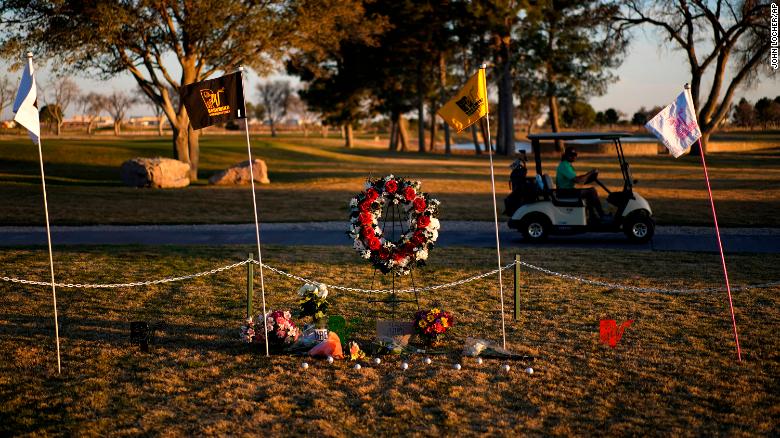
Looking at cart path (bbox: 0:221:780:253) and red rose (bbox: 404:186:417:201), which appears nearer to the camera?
red rose (bbox: 404:186:417:201)

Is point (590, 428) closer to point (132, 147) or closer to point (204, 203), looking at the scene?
point (204, 203)

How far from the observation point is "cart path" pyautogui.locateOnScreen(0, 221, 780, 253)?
15.6 metres

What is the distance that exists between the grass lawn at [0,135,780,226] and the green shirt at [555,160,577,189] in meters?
4.49

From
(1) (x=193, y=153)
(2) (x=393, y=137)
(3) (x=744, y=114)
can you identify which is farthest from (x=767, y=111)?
(1) (x=193, y=153)

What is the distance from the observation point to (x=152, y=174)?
28922 millimetres

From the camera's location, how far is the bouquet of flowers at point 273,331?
855cm

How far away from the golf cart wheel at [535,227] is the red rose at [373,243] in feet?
22.6

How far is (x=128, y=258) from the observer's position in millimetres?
14148

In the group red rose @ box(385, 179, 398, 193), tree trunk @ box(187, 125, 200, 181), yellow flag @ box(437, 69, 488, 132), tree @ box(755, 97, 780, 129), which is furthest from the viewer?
tree @ box(755, 97, 780, 129)

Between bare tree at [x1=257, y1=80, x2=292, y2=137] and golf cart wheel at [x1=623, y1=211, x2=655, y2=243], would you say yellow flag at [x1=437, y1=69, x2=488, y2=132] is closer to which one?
golf cart wheel at [x1=623, y1=211, x2=655, y2=243]

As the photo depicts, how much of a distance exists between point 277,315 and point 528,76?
151 ft

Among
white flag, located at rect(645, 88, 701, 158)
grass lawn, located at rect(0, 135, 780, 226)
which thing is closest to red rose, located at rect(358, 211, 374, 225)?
white flag, located at rect(645, 88, 701, 158)

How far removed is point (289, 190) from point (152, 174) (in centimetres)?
529

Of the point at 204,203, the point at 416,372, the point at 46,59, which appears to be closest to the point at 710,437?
the point at 416,372
